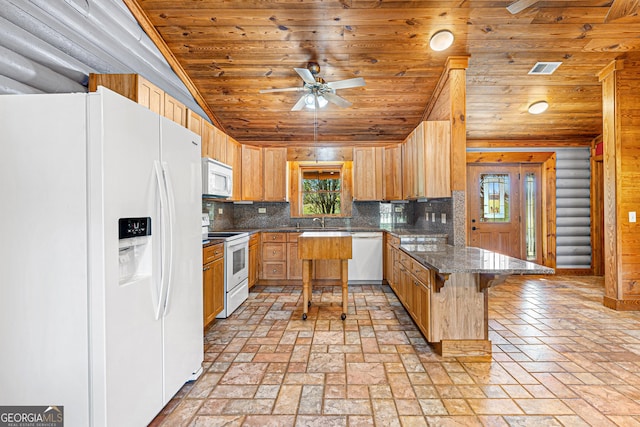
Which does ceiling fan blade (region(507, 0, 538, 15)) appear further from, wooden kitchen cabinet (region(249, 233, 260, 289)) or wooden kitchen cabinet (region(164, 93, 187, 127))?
wooden kitchen cabinet (region(249, 233, 260, 289))

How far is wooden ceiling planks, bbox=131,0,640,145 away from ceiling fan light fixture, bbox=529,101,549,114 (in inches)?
3.6

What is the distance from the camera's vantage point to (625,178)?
3742 mm

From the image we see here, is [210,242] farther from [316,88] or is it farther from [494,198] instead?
[494,198]

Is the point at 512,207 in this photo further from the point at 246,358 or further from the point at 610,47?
the point at 246,358

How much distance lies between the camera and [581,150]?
5.59 m


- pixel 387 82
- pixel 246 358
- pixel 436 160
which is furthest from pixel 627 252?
pixel 246 358

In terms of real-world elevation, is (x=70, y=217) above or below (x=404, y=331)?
above

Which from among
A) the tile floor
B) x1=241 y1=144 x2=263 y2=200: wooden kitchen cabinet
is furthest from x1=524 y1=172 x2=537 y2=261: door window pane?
x1=241 y1=144 x2=263 y2=200: wooden kitchen cabinet

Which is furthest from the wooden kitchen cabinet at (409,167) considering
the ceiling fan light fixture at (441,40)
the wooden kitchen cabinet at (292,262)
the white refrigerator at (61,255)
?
the white refrigerator at (61,255)

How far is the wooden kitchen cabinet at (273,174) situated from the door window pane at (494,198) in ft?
12.0

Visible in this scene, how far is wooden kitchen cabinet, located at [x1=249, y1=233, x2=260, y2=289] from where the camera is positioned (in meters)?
4.57

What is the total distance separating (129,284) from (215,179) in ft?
7.58

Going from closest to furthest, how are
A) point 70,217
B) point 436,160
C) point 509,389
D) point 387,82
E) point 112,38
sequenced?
point 70,217, point 509,389, point 112,38, point 436,160, point 387,82

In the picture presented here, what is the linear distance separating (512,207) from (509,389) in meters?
4.45
